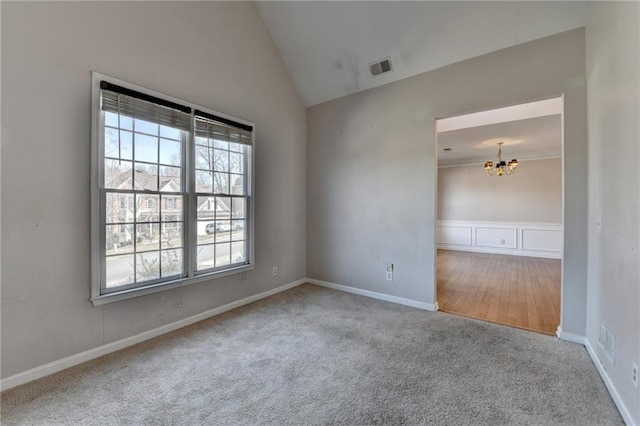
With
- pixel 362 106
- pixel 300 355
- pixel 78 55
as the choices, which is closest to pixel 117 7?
pixel 78 55

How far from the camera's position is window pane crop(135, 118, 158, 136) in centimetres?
250

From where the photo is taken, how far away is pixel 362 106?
387 centimetres

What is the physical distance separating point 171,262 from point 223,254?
594 millimetres

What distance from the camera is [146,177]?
257 centimetres

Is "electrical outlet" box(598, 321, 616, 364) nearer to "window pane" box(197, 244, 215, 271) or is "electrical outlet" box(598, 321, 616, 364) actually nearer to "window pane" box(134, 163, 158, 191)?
"window pane" box(197, 244, 215, 271)

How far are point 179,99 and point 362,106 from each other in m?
2.30

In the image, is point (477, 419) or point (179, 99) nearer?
point (477, 419)

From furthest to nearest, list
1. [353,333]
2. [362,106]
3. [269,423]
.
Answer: [362,106] < [353,333] < [269,423]

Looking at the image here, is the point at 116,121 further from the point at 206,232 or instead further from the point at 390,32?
the point at 390,32

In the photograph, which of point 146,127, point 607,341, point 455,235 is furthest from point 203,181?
point 455,235

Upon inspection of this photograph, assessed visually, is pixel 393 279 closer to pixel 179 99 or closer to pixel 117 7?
pixel 179 99

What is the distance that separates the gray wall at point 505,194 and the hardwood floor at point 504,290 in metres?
1.23

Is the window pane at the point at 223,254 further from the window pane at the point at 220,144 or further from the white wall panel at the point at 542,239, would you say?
the white wall panel at the point at 542,239

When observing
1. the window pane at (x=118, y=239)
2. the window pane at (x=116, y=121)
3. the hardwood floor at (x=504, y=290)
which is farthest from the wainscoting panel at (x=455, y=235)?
the window pane at (x=116, y=121)
